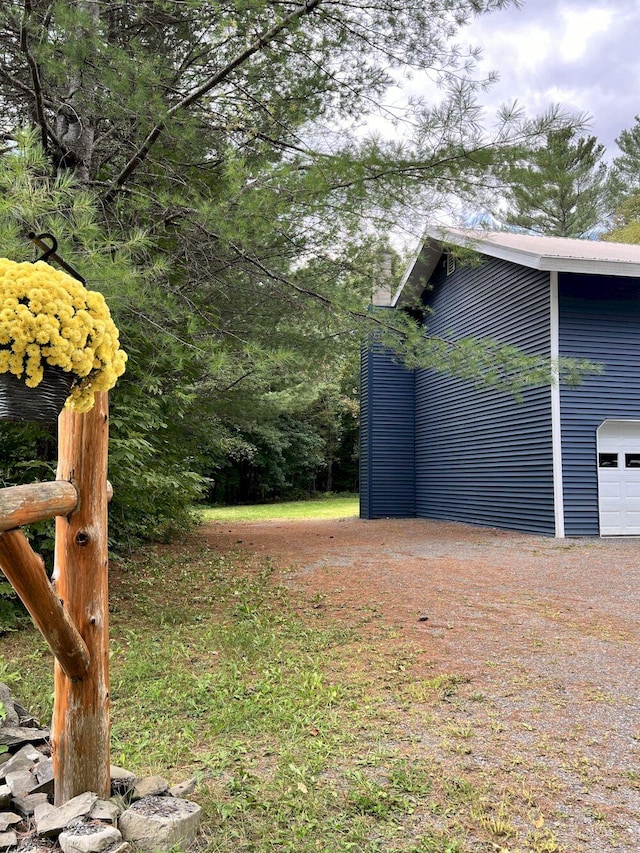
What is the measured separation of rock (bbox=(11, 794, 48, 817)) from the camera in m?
1.96

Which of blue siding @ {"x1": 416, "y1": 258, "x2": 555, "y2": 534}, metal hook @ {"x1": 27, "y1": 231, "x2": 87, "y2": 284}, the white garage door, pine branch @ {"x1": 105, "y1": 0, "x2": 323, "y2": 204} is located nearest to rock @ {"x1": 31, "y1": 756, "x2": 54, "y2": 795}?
metal hook @ {"x1": 27, "y1": 231, "x2": 87, "y2": 284}

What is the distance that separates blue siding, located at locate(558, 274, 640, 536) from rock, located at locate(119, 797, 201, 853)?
311 inches

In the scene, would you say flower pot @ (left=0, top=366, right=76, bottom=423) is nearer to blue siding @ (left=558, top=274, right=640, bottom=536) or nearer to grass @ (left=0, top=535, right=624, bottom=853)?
grass @ (left=0, top=535, right=624, bottom=853)

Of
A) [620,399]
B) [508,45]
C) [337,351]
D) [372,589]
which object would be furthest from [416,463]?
[508,45]

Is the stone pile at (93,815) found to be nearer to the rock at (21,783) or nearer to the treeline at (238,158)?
the rock at (21,783)

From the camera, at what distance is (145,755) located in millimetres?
2471

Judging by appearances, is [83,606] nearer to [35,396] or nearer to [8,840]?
[8,840]

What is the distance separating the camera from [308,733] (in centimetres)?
265

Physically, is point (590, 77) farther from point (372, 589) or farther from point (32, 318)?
point (32, 318)

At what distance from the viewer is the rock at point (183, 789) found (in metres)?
2.07

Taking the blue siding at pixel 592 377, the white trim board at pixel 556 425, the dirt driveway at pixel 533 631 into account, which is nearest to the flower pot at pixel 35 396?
the dirt driveway at pixel 533 631

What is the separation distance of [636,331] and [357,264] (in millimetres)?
5654

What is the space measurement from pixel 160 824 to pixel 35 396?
1.32 metres

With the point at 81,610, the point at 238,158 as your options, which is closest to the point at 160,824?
the point at 81,610
